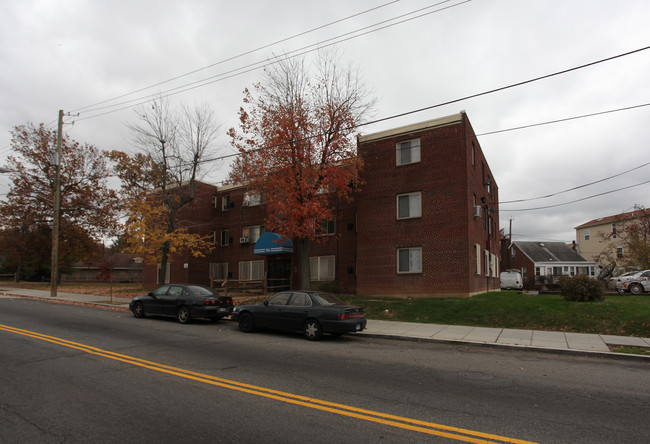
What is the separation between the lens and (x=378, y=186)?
2088 cm

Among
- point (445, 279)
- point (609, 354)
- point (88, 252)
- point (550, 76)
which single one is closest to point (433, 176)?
point (445, 279)

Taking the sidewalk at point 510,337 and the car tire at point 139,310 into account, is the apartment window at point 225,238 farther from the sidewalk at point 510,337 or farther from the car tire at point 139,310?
the sidewalk at point 510,337

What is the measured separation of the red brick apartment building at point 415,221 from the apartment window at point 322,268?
0.20 feet

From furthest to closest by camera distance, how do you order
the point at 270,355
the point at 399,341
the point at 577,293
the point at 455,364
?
1. the point at 577,293
2. the point at 399,341
3. the point at 270,355
4. the point at 455,364

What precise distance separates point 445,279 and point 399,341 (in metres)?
7.73

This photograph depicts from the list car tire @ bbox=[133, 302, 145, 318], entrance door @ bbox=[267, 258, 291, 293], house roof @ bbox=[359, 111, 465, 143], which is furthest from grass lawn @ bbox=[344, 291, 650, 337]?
entrance door @ bbox=[267, 258, 291, 293]

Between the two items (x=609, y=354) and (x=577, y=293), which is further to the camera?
(x=577, y=293)

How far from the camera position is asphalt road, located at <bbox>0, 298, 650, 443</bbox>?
4.50m

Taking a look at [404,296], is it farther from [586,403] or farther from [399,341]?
[586,403]

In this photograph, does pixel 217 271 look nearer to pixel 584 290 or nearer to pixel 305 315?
pixel 305 315

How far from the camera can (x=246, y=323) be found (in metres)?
12.5

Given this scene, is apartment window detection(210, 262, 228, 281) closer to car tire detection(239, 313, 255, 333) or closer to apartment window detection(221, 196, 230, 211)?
apartment window detection(221, 196, 230, 211)

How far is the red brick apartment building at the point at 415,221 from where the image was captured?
18594 mm

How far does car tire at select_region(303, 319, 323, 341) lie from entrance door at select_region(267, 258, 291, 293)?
15358 millimetres
